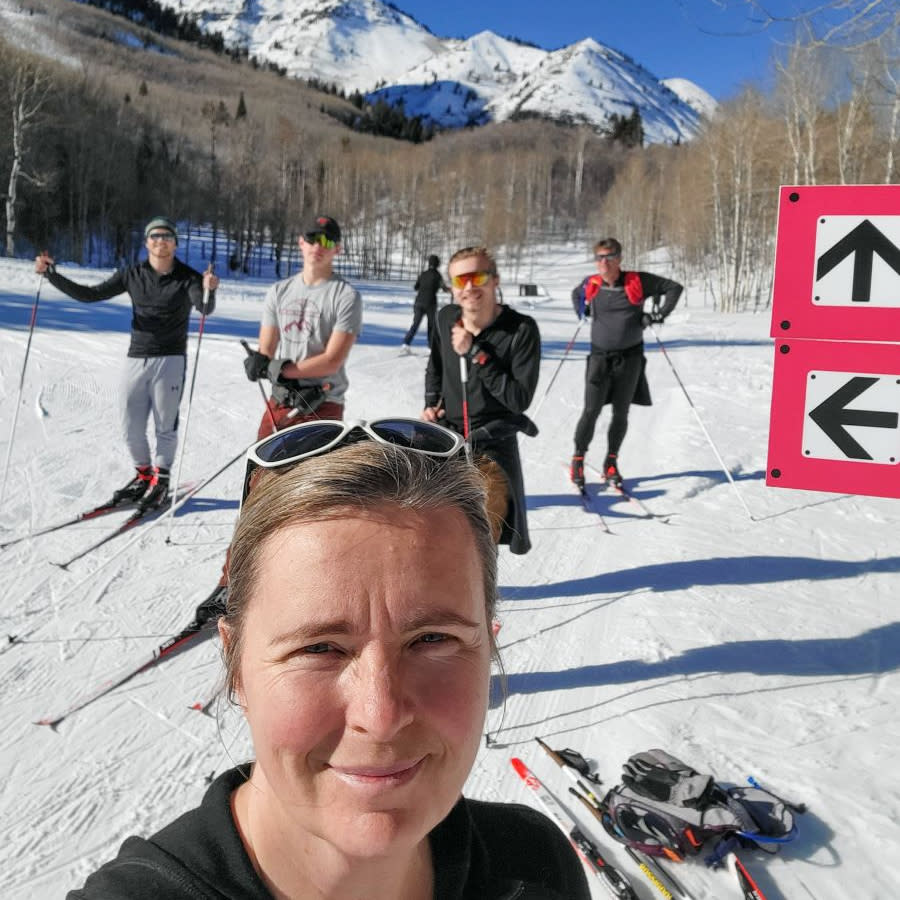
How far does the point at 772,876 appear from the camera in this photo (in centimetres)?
231

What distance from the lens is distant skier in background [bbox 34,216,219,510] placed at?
17.3ft

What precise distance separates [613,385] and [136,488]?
4040mm

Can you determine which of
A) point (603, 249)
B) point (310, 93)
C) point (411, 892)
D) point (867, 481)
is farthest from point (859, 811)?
point (310, 93)

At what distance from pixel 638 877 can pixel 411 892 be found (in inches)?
65.2

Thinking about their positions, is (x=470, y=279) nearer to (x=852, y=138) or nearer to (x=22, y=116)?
(x=852, y=138)

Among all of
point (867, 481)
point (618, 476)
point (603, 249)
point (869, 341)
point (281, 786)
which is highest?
point (603, 249)

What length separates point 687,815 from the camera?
241 centimetres

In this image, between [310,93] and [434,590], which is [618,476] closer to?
[434,590]

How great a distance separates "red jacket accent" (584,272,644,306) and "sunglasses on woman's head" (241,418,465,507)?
5.21 m

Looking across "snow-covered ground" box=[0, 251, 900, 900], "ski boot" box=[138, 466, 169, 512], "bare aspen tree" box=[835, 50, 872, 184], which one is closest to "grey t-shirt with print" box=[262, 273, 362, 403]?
"snow-covered ground" box=[0, 251, 900, 900]

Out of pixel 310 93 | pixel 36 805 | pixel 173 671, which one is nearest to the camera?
pixel 36 805

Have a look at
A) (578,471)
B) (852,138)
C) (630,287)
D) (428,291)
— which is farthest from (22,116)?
(578,471)

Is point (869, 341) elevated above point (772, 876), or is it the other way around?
point (869, 341)

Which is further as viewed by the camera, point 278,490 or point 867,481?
point 867,481
